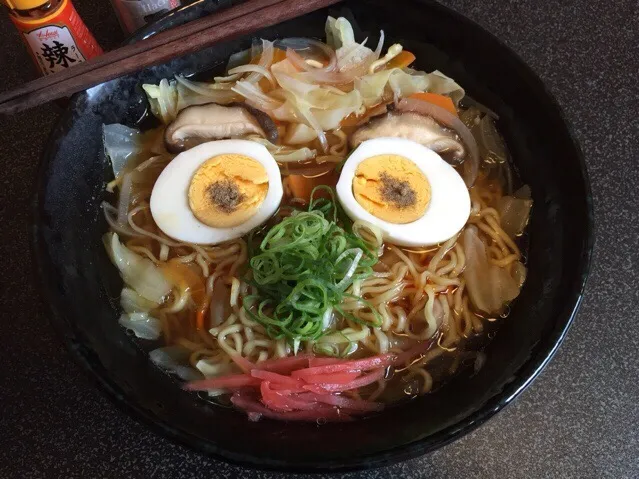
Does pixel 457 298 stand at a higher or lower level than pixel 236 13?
lower

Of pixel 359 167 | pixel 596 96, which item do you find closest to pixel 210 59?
pixel 359 167

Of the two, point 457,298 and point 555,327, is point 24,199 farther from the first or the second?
point 555,327

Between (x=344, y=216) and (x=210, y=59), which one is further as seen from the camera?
(x=210, y=59)

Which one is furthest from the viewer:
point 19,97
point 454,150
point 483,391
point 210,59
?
point 210,59

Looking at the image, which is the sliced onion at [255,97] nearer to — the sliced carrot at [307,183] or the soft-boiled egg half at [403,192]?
the sliced carrot at [307,183]

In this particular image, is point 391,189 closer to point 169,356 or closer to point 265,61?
point 265,61

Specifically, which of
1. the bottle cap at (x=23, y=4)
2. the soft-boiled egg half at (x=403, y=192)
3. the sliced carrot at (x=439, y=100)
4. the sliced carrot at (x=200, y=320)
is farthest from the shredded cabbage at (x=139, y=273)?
the sliced carrot at (x=439, y=100)
